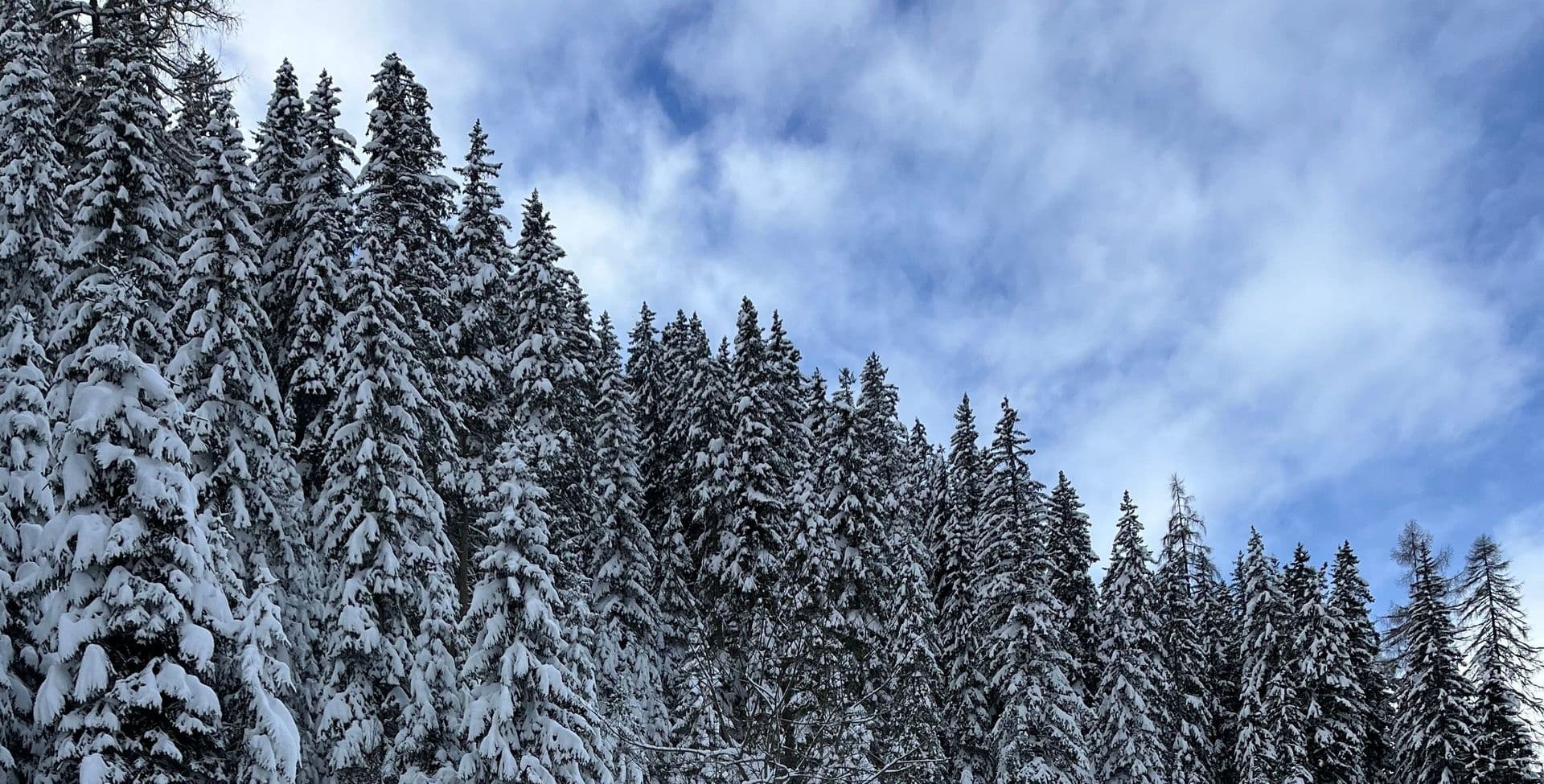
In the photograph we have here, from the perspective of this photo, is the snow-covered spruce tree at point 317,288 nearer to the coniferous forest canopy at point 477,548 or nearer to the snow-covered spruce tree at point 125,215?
the coniferous forest canopy at point 477,548

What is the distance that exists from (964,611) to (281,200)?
24722 mm

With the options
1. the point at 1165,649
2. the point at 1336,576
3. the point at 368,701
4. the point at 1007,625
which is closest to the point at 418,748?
the point at 368,701

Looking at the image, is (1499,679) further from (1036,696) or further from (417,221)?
(417,221)

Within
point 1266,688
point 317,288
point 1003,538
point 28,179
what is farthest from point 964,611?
point 28,179

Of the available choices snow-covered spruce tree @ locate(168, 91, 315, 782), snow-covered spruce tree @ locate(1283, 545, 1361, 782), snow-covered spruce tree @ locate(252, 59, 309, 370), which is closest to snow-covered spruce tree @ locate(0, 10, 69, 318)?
snow-covered spruce tree @ locate(168, 91, 315, 782)

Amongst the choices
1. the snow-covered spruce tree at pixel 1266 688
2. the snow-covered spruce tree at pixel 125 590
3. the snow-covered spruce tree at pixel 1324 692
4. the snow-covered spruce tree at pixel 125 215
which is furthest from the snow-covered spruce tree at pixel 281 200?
the snow-covered spruce tree at pixel 1324 692

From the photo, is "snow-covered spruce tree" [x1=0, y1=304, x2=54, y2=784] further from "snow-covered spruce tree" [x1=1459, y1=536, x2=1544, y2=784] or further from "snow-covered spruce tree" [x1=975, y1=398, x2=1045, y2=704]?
"snow-covered spruce tree" [x1=1459, y1=536, x2=1544, y2=784]

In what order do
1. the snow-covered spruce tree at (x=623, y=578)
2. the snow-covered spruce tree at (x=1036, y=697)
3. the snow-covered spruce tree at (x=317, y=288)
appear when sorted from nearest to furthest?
the snow-covered spruce tree at (x=317, y=288) < the snow-covered spruce tree at (x=623, y=578) < the snow-covered spruce tree at (x=1036, y=697)

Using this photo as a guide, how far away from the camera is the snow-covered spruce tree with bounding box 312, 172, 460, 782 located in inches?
750

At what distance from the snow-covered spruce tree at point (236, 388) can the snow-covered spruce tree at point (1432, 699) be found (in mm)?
34268

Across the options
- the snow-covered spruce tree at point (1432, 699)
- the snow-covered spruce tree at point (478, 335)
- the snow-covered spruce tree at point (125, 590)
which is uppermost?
the snow-covered spruce tree at point (478, 335)

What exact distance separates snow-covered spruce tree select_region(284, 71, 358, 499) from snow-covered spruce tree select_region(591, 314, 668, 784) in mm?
9641

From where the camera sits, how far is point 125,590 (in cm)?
1176

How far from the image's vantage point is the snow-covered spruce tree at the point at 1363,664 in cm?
3766
